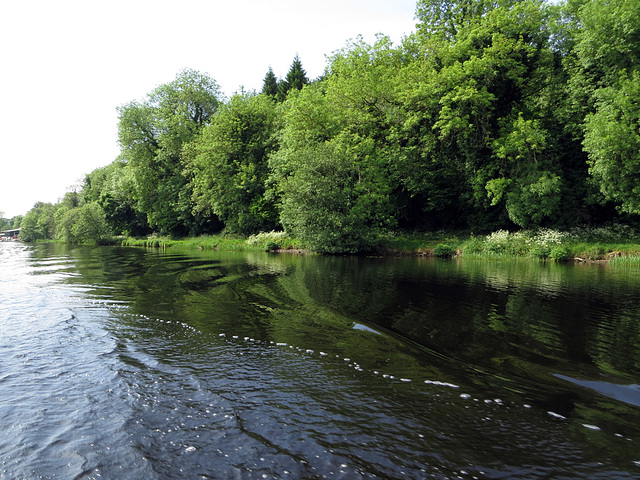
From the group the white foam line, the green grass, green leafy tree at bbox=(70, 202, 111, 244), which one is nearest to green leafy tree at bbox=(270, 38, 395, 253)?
the green grass

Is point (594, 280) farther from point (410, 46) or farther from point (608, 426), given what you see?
point (410, 46)

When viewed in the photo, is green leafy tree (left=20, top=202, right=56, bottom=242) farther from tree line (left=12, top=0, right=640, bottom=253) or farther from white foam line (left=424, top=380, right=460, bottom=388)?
white foam line (left=424, top=380, right=460, bottom=388)

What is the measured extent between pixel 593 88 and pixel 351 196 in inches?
778

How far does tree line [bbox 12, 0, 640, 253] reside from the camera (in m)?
27.2

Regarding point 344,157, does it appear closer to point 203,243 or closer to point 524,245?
point 524,245

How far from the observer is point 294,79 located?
6406cm

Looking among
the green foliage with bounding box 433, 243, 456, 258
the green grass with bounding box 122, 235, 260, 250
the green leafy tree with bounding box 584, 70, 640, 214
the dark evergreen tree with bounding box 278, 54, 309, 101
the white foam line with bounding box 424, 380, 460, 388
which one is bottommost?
the white foam line with bounding box 424, 380, 460, 388

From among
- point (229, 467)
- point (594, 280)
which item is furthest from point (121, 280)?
point (594, 280)

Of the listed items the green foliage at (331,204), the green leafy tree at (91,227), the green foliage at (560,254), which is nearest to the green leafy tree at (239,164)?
the green foliage at (331,204)

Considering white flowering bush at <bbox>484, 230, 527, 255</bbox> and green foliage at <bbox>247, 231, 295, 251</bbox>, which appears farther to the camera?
green foliage at <bbox>247, 231, 295, 251</bbox>

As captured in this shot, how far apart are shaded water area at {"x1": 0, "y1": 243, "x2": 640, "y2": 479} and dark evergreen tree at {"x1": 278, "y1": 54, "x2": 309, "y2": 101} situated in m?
57.7

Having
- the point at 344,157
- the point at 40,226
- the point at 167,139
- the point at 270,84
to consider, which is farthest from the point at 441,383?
the point at 40,226

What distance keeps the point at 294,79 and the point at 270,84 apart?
9094 millimetres

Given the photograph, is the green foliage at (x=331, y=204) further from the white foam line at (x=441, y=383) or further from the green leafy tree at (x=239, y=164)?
the white foam line at (x=441, y=383)
